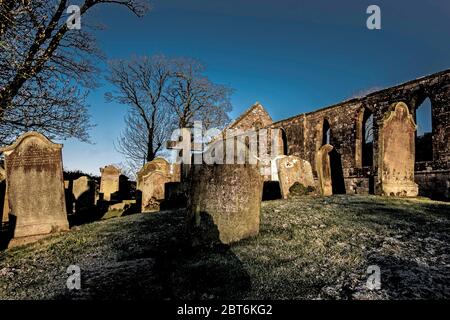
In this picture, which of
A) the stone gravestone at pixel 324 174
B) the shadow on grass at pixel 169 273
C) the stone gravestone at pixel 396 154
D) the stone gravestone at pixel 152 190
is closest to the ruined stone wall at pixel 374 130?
the stone gravestone at pixel 396 154

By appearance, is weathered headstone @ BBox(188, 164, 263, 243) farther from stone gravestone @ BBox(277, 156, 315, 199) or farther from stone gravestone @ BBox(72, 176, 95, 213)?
stone gravestone @ BBox(72, 176, 95, 213)

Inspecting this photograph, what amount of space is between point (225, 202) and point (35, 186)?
411cm

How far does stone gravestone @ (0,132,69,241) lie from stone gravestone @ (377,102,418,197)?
334 inches

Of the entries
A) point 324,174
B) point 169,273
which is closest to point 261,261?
point 169,273

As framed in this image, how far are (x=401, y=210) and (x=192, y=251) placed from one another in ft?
14.3

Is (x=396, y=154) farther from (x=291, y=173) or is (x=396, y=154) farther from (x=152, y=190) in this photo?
(x=152, y=190)

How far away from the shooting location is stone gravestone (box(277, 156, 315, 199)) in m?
9.70

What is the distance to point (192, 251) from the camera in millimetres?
4082

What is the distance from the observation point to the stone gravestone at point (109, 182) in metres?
15.1

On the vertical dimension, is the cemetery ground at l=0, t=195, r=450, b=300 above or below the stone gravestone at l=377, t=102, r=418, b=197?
below

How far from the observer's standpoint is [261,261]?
3.52m

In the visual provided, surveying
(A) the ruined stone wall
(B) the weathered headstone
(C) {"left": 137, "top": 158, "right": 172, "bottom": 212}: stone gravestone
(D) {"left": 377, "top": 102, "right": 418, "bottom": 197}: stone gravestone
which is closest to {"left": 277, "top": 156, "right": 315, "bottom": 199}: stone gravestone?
(D) {"left": 377, "top": 102, "right": 418, "bottom": 197}: stone gravestone
